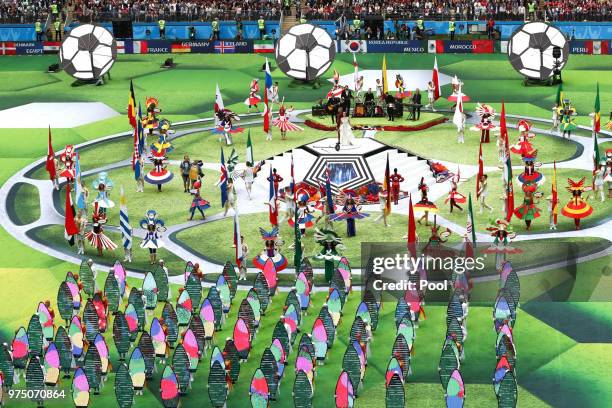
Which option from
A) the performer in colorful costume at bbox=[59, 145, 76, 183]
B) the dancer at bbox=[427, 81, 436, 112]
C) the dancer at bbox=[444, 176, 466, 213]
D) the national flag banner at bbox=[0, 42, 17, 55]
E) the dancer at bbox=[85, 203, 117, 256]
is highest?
the national flag banner at bbox=[0, 42, 17, 55]

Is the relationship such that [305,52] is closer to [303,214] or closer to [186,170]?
[186,170]

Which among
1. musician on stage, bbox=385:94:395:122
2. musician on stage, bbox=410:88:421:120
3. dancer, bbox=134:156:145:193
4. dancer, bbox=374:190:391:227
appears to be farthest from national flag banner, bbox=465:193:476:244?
musician on stage, bbox=410:88:421:120

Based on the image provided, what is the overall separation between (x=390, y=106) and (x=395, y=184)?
15.5m

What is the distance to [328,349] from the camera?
43.5 m

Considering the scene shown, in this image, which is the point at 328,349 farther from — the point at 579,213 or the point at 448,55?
the point at 448,55

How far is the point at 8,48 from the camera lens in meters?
104

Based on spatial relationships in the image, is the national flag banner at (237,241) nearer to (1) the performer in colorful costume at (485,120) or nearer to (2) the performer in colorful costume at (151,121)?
(2) the performer in colorful costume at (151,121)

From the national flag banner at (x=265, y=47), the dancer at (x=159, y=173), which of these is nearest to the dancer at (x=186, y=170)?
the dancer at (x=159, y=173)

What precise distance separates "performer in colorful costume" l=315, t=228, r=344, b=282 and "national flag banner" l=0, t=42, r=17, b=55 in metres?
60.9

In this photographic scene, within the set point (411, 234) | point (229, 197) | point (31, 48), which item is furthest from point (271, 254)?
point (31, 48)

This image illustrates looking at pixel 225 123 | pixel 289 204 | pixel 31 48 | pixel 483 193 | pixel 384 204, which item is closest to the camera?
pixel 289 204

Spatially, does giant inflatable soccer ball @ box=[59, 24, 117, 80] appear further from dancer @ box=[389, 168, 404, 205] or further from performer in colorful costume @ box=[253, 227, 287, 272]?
performer in colorful costume @ box=[253, 227, 287, 272]

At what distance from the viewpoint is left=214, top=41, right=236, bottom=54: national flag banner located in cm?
10081

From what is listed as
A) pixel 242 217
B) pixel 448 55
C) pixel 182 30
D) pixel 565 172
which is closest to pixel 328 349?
pixel 242 217
